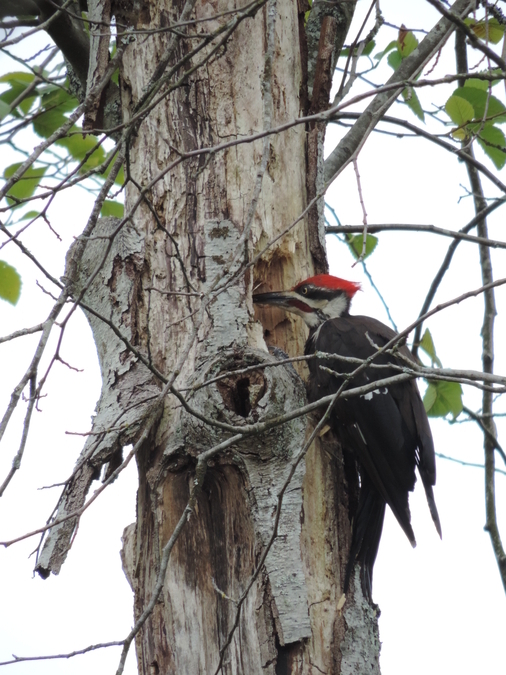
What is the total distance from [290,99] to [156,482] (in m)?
1.53

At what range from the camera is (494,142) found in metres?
2.83

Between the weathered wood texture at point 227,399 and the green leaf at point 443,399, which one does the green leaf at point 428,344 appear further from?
the weathered wood texture at point 227,399

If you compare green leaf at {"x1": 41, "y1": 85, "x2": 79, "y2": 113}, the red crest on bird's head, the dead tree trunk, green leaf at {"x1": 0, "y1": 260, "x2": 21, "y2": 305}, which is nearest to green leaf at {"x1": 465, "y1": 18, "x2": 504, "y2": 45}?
the dead tree trunk

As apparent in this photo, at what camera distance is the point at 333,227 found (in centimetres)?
339

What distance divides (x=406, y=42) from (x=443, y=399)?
57.2 inches

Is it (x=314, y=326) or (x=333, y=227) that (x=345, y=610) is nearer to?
(x=314, y=326)

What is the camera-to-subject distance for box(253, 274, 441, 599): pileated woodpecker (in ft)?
8.38

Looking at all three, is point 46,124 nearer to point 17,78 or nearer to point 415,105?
point 17,78

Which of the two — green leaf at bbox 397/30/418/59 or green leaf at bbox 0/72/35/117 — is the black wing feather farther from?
green leaf at bbox 0/72/35/117

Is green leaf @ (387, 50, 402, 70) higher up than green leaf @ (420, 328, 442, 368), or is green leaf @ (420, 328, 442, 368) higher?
green leaf @ (387, 50, 402, 70)

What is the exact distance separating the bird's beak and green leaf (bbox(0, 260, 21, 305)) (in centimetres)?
97

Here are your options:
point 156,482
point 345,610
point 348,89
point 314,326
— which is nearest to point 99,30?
point 348,89

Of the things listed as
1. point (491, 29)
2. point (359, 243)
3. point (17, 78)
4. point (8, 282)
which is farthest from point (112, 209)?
point (491, 29)

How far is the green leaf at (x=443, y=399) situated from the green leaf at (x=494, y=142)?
846 millimetres
